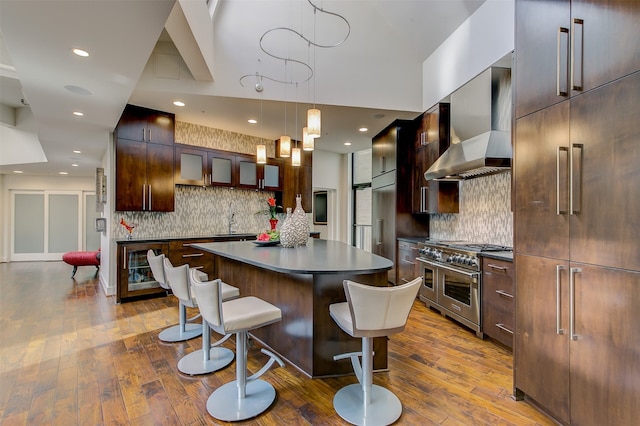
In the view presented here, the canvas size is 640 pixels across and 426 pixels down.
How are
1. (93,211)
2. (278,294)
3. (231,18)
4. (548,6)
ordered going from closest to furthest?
(548,6)
(278,294)
(231,18)
(93,211)

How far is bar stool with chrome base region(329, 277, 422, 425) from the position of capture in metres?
1.68

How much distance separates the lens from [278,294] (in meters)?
2.61

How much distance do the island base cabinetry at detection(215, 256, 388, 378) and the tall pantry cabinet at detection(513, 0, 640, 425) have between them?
103 cm

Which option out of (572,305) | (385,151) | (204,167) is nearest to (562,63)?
(572,305)

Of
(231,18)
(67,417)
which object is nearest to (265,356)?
(67,417)

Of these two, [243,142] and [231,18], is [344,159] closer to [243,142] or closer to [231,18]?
[243,142]

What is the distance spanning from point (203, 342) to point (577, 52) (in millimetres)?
3182

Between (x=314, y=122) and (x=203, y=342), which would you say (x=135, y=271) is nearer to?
(x=203, y=342)

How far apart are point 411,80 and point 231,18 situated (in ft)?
8.88

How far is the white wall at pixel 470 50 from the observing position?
10.4 feet

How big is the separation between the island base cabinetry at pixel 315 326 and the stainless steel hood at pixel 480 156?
1678 mm

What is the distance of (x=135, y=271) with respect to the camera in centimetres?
442

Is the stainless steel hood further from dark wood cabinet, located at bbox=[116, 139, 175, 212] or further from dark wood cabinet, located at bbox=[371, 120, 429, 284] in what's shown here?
dark wood cabinet, located at bbox=[116, 139, 175, 212]

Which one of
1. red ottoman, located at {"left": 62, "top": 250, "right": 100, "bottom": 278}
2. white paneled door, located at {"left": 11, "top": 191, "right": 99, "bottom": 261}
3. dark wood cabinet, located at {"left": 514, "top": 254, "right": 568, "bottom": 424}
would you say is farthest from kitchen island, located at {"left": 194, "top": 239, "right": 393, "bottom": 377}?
white paneled door, located at {"left": 11, "top": 191, "right": 99, "bottom": 261}
